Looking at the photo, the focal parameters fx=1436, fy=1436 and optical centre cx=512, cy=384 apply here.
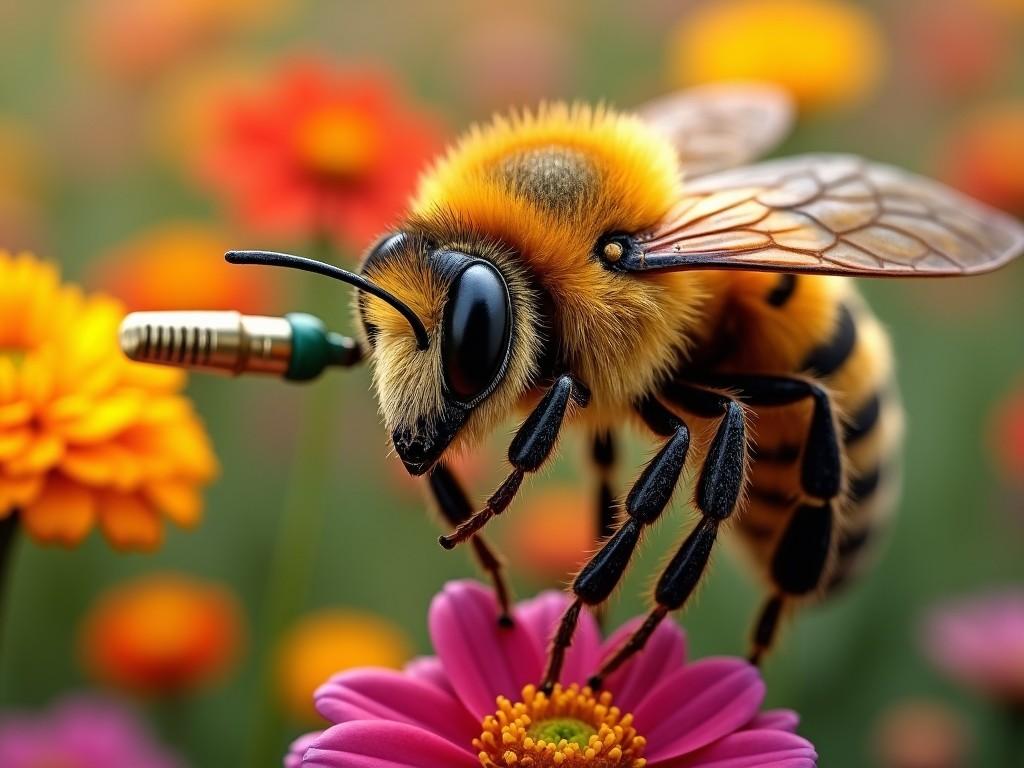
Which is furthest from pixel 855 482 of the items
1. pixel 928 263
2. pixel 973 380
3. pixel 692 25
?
pixel 692 25

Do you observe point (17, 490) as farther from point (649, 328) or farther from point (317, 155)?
point (317, 155)

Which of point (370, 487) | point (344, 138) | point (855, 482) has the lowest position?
point (855, 482)

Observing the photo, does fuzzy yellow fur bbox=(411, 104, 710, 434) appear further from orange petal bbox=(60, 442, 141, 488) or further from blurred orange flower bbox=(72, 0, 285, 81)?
blurred orange flower bbox=(72, 0, 285, 81)

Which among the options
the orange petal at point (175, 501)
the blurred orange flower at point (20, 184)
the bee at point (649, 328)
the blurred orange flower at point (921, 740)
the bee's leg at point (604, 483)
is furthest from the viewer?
the blurred orange flower at point (20, 184)

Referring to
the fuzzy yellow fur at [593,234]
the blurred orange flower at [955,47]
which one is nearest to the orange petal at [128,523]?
the fuzzy yellow fur at [593,234]

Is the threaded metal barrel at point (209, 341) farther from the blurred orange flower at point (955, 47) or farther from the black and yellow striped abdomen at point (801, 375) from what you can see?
the blurred orange flower at point (955, 47)

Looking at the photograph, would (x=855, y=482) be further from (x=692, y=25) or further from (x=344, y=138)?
(x=692, y=25)

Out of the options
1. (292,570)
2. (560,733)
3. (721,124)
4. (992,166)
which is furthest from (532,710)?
(992,166)
